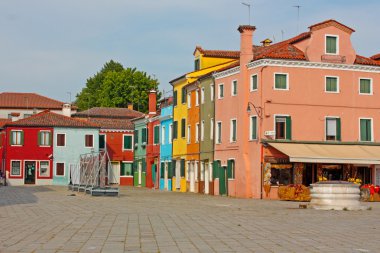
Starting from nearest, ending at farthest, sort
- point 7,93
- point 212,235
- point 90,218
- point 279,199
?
point 212,235
point 90,218
point 279,199
point 7,93

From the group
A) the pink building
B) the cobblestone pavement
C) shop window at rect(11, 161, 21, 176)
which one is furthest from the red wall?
the cobblestone pavement

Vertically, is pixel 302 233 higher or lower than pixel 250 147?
lower

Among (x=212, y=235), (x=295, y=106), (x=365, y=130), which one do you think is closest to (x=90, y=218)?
(x=212, y=235)

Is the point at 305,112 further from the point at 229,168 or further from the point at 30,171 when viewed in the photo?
the point at 30,171

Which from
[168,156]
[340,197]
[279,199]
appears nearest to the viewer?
[340,197]

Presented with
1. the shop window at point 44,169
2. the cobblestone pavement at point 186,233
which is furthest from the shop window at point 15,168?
the cobblestone pavement at point 186,233

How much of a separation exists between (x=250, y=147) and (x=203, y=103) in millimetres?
9844

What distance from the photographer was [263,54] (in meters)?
41.8

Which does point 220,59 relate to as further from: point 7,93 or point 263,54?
point 7,93

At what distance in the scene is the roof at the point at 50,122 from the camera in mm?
69125

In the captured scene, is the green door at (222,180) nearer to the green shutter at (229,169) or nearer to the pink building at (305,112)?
the green shutter at (229,169)

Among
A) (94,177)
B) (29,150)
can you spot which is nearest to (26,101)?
(29,150)

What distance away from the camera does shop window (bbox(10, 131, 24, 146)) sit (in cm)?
6862

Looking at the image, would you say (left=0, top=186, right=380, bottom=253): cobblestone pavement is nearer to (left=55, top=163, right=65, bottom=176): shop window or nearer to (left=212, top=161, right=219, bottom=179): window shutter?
(left=212, top=161, right=219, bottom=179): window shutter
